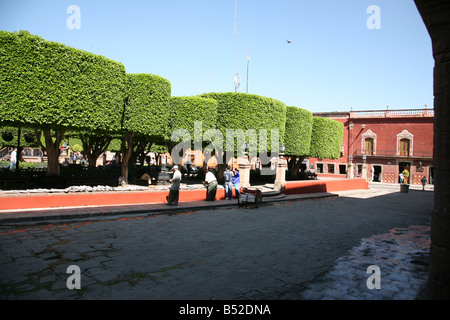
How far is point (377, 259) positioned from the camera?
19.4 feet

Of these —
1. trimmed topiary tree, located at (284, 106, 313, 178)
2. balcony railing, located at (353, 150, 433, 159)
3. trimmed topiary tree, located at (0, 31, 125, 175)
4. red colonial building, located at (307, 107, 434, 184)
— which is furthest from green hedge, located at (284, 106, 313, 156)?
balcony railing, located at (353, 150, 433, 159)

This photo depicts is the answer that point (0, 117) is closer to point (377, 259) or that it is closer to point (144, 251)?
point (144, 251)

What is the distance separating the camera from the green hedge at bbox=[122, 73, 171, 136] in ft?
50.2

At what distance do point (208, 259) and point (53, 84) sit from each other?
10.9 meters

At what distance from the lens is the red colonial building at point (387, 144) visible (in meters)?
35.5

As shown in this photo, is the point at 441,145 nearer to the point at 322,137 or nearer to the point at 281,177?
the point at 281,177

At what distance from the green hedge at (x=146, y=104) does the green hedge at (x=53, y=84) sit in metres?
1.33

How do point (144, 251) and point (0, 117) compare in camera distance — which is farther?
point (0, 117)

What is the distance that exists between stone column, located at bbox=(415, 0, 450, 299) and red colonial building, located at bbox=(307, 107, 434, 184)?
32.3m

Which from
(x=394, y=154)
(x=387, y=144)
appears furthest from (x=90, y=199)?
(x=387, y=144)

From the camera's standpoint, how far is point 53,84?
468 inches

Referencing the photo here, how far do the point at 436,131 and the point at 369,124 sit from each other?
4107 cm

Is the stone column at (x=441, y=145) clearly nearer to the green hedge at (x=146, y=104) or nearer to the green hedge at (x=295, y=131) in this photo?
the green hedge at (x=146, y=104)
